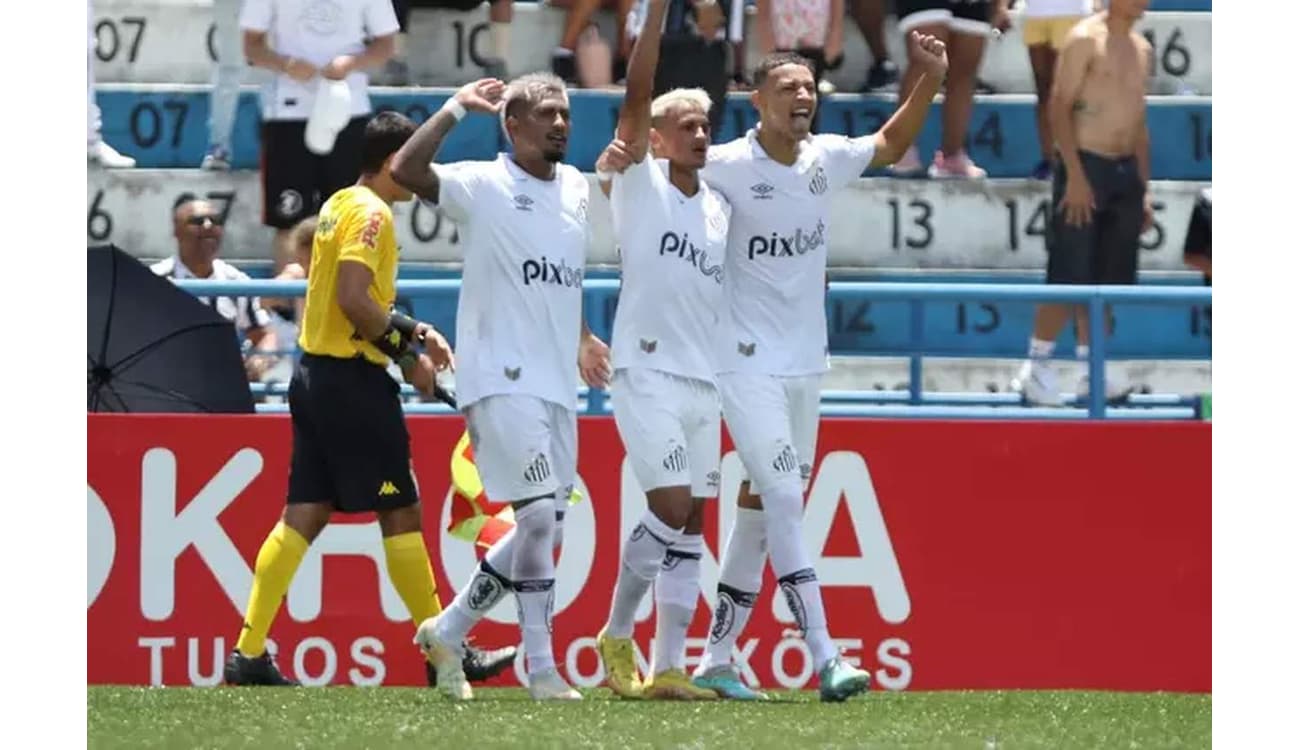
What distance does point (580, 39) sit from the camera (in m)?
16.1

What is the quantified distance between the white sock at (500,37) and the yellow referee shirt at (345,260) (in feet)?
17.9

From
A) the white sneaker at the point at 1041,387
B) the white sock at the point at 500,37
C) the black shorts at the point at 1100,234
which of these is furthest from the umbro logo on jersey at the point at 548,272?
the white sock at the point at 500,37

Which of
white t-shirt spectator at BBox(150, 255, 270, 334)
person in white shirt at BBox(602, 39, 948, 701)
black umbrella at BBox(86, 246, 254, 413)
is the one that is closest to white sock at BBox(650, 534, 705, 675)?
person in white shirt at BBox(602, 39, 948, 701)

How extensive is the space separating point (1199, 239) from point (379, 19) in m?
3.83

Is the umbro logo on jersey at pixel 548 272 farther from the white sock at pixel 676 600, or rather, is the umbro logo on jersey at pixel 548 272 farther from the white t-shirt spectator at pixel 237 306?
the white t-shirt spectator at pixel 237 306

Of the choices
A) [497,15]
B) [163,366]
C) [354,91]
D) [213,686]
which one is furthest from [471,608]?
[497,15]

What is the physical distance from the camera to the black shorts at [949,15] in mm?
15797

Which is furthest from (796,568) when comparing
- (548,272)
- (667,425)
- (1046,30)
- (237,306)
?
(1046,30)

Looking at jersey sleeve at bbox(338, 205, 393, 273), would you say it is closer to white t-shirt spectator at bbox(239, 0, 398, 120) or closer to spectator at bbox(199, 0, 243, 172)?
white t-shirt spectator at bbox(239, 0, 398, 120)

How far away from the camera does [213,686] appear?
11.8 meters

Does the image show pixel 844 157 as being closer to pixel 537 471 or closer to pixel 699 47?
pixel 537 471
